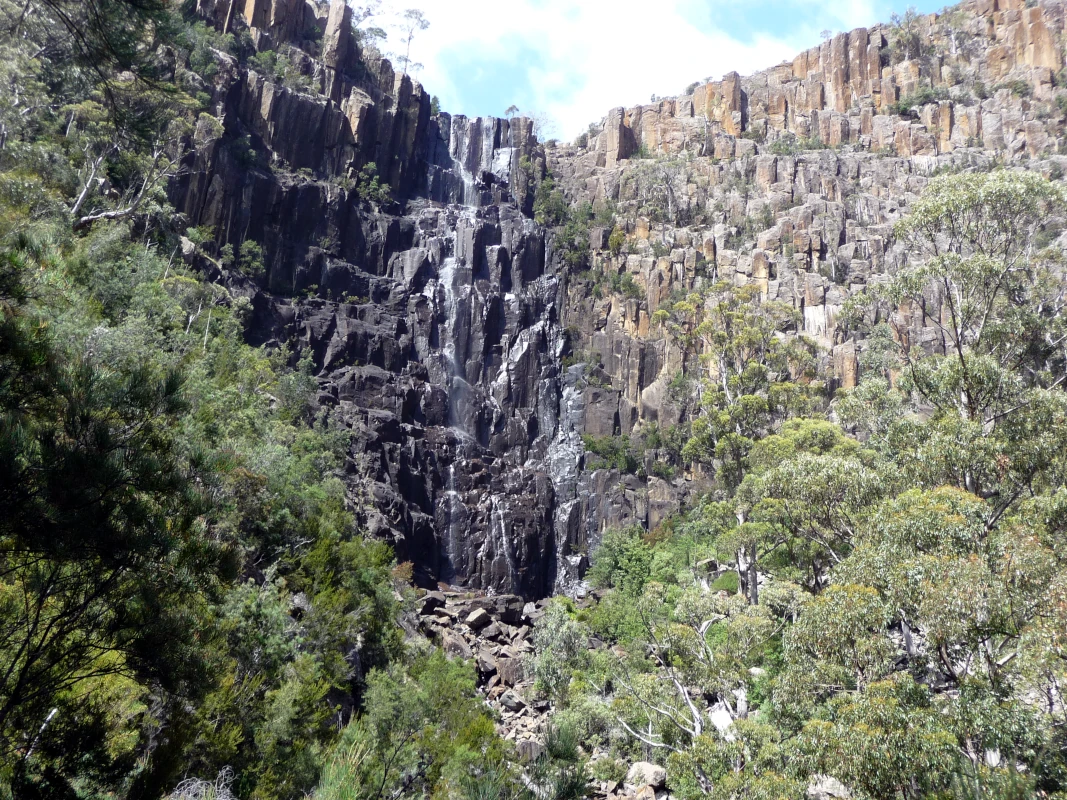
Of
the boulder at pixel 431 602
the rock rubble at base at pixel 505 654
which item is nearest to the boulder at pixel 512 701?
the rock rubble at base at pixel 505 654

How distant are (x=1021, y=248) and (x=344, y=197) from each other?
36.8m

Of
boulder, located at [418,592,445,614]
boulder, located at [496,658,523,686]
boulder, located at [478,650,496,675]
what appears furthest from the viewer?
boulder, located at [418,592,445,614]

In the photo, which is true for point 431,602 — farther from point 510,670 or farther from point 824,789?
point 824,789

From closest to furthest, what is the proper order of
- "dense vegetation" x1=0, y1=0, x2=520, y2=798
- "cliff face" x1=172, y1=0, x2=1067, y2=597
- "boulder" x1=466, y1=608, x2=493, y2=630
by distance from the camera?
1. "dense vegetation" x1=0, y1=0, x2=520, y2=798
2. "boulder" x1=466, y1=608, x2=493, y2=630
3. "cliff face" x1=172, y1=0, x2=1067, y2=597

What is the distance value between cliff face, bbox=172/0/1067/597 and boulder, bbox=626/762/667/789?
17.6 m

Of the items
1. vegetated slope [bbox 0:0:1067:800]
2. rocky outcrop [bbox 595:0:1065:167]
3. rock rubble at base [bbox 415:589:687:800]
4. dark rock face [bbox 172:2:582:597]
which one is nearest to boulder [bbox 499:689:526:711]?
rock rubble at base [bbox 415:589:687:800]

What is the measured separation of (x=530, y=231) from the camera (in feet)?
154

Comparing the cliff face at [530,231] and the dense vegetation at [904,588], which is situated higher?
the cliff face at [530,231]

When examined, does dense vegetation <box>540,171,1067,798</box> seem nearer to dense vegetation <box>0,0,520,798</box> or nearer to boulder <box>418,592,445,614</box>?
dense vegetation <box>0,0,520,798</box>

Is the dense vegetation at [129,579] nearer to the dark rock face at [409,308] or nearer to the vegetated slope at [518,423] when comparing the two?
the vegetated slope at [518,423]

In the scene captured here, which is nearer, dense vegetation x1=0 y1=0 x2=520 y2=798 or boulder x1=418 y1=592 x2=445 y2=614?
dense vegetation x1=0 y1=0 x2=520 y2=798

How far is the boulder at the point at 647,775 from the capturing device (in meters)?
16.7

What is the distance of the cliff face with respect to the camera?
36.9 metres

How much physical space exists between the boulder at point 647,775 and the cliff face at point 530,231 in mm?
17625
